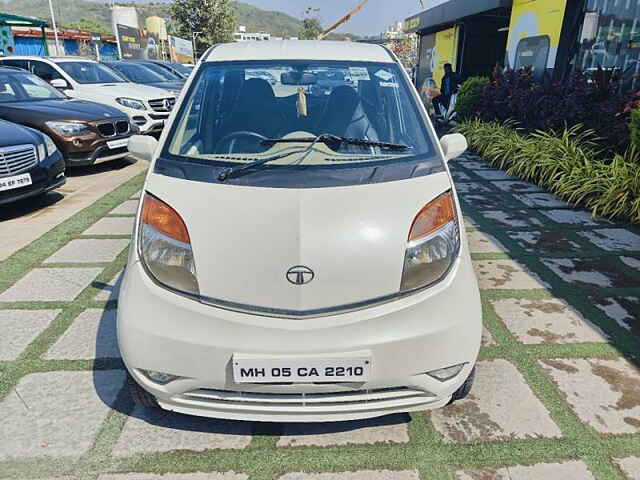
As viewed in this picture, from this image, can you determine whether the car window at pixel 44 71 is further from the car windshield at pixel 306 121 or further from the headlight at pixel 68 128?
the car windshield at pixel 306 121

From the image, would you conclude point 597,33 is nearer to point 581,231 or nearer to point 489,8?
point 489,8

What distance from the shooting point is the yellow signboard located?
8.96 m

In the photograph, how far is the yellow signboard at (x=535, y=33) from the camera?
8961mm

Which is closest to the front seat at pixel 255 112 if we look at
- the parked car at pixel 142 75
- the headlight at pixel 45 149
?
the headlight at pixel 45 149

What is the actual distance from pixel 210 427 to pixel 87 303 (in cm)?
167

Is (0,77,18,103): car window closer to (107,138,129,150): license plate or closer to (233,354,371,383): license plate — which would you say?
(107,138,129,150): license plate

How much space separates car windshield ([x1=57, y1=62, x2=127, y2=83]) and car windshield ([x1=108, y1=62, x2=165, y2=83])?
5.66 feet

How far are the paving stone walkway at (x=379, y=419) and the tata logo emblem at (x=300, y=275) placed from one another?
2.72 feet

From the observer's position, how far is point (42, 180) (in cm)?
526

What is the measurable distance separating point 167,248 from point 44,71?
9506 millimetres

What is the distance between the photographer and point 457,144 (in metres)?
2.65

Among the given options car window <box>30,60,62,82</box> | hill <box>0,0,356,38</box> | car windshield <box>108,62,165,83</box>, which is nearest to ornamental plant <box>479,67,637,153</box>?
car windshield <box>108,62,165,83</box>

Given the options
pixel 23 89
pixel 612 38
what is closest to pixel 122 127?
pixel 23 89

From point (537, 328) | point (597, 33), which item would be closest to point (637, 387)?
point (537, 328)
